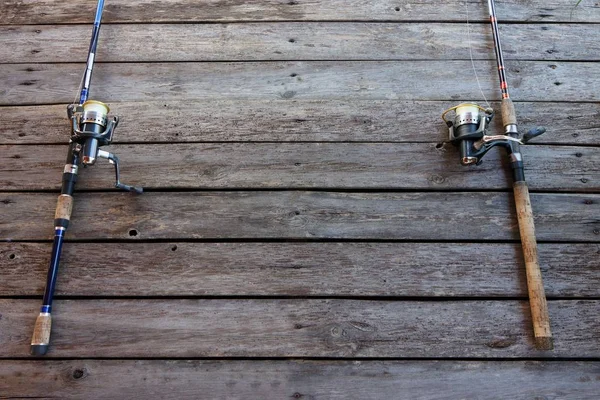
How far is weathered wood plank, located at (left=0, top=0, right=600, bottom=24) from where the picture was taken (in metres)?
2.18

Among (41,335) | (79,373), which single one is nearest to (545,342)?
(79,373)

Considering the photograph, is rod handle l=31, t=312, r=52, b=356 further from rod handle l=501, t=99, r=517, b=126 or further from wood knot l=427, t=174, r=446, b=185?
rod handle l=501, t=99, r=517, b=126

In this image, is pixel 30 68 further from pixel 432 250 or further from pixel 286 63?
pixel 432 250

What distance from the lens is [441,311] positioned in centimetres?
165

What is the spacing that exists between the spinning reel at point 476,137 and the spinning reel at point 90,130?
1.18 m

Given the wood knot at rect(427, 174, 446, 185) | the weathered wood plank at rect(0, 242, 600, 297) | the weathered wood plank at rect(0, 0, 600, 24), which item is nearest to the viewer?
the weathered wood plank at rect(0, 242, 600, 297)

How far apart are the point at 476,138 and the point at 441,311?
60cm

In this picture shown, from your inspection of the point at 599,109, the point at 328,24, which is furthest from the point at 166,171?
the point at 599,109

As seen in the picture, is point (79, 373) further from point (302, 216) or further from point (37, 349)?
point (302, 216)

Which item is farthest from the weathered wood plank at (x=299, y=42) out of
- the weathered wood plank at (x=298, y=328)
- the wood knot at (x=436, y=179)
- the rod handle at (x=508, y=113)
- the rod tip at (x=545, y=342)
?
the rod tip at (x=545, y=342)

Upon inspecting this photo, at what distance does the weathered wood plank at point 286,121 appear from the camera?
1915 millimetres

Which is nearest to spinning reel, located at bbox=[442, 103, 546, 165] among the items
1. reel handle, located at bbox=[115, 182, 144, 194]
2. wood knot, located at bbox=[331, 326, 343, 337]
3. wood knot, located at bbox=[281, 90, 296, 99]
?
wood knot, located at bbox=[281, 90, 296, 99]

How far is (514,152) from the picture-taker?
1.78 m

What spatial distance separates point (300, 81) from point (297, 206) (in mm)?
557
